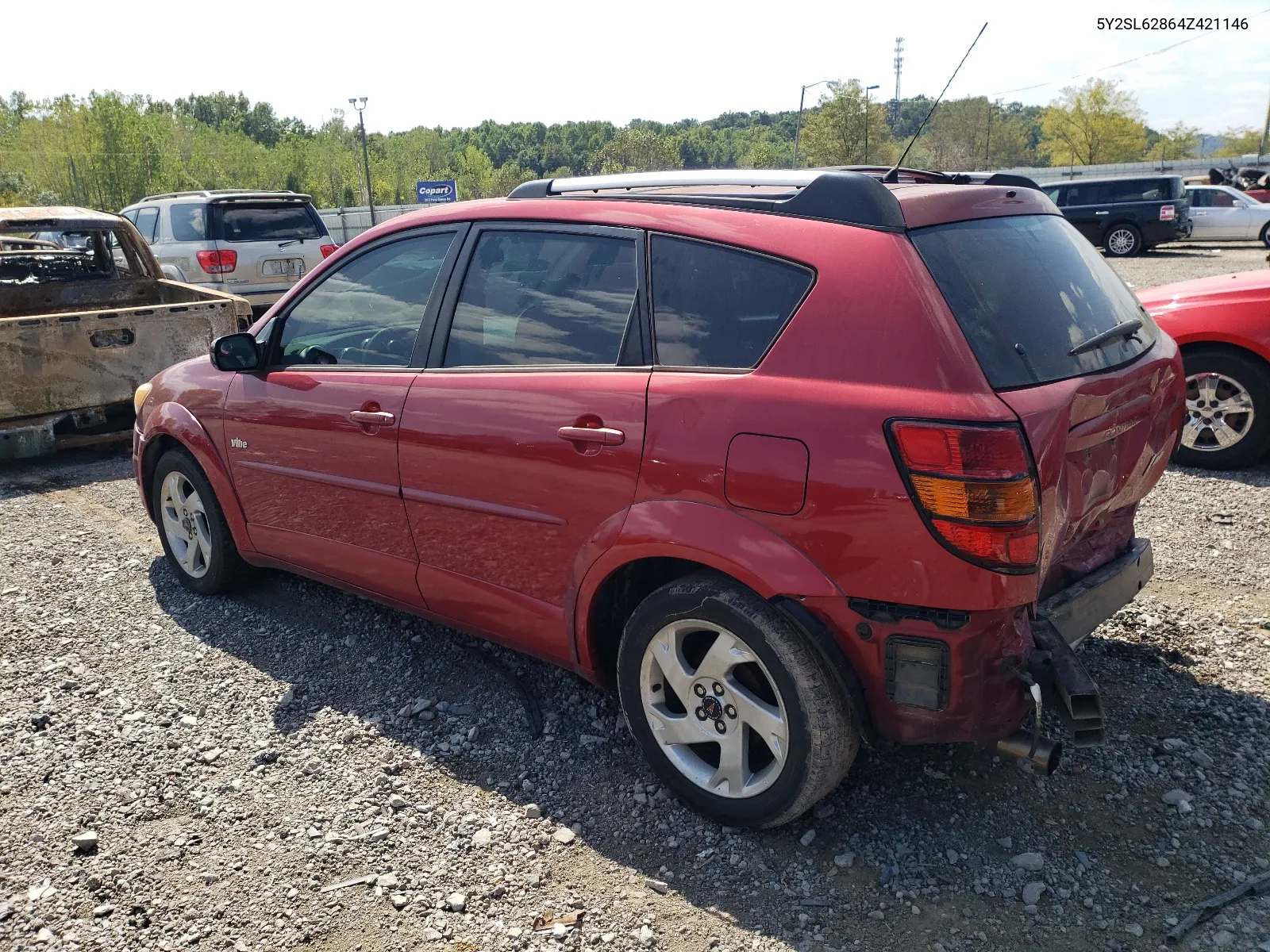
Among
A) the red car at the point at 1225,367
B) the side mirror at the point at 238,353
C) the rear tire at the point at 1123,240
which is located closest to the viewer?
the side mirror at the point at 238,353

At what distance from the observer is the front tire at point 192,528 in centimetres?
457

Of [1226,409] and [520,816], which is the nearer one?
[520,816]

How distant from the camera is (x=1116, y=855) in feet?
8.96

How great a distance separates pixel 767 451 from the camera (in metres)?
2.57

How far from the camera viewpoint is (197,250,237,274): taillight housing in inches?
489

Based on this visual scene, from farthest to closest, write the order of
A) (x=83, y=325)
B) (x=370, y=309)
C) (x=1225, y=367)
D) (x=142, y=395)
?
(x=83, y=325), (x=1225, y=367), (x=142, y=395), (x=370, y=309)

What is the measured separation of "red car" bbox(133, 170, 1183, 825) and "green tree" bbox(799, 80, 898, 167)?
5764cm

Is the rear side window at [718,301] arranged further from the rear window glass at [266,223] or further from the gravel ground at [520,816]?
the rear window glass at [266,223]

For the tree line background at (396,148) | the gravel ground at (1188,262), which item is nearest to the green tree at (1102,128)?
the tree line background at (396,148)

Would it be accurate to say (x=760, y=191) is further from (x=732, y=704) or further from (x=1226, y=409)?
(x=1226, y=409)

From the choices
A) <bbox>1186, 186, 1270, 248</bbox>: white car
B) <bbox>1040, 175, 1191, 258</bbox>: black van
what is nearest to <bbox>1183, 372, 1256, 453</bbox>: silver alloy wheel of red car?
<bbox>1040, 175, 1191, 258</bbox>: black van

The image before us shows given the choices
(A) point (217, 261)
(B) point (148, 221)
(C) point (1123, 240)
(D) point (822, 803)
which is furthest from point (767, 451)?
(C) point (1123, 240)

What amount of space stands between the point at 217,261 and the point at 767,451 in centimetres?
1168

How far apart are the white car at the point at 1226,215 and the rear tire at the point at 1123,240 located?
2.21 metres
